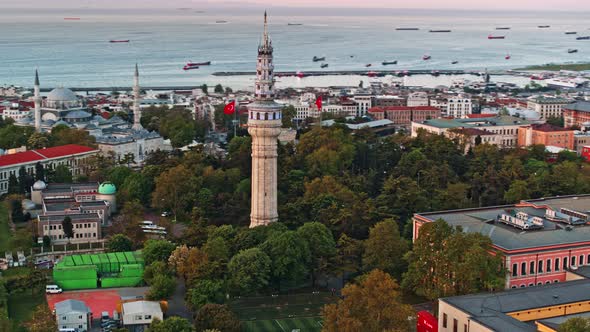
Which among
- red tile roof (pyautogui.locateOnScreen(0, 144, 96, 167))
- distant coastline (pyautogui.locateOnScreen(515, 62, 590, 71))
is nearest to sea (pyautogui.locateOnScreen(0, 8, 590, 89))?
distant coastline (pyautogui.locateOnScreen(515, 62, 590, 71))

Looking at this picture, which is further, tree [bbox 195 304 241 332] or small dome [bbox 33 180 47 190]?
small dome [bbox 33 180 47 190]

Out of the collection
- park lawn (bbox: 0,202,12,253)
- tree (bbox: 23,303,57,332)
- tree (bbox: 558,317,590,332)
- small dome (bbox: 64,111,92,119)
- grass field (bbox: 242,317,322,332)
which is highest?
small dome (bbox: 64,111,92,119)

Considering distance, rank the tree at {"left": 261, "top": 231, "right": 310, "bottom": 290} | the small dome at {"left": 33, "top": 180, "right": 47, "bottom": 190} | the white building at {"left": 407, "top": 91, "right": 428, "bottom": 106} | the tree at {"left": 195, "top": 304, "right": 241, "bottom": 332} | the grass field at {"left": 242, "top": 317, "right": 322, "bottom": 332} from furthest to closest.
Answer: the white building at {"left": 407, "top": 91, "right": 428, "bottom": 106} < the small dome at {"left": 33, "top": 180, "right": 47, "bottom": 190} < the tree at {"left": 261, "top": 231, "right": 310, "bottom": 290} < the grass field at {"left": 242, "top": 317, "right": 322, "bottom": 332} < the tree at {"left": 195, "top": 304, "right": 241, "bottom": 332}

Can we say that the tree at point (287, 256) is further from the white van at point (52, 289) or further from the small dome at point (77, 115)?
the small dome at point (77, 115)

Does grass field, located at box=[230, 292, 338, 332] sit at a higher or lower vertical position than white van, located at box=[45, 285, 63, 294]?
lower

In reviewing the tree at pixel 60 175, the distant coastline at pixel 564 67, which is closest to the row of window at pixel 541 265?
the tree at pixel 60 175

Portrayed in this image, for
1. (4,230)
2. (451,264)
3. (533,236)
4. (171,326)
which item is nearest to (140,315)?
(171,326)

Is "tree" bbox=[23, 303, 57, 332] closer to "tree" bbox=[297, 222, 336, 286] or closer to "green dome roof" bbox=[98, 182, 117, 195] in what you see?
"tree" bbox=[297, 222, 336, 286]
